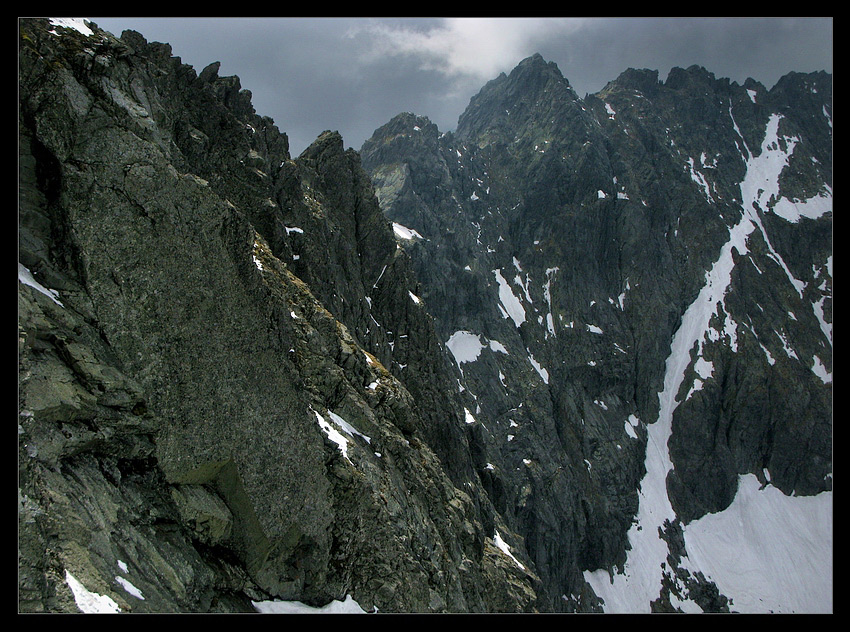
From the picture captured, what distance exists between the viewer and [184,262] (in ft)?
55.2

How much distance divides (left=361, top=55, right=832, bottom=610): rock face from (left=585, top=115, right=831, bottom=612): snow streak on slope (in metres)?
0.66

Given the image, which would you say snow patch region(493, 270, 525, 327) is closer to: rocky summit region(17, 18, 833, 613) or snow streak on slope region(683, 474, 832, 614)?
rocky summit region(17, 18, 833, 613)

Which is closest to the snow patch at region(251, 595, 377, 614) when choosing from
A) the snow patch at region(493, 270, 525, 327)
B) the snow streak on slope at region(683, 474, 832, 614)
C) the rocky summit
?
the rocky summit

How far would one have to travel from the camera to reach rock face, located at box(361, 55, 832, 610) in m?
84.2

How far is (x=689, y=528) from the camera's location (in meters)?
92.6

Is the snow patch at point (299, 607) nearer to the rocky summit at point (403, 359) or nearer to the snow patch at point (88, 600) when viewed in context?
the rocky summit at point (403, 359)

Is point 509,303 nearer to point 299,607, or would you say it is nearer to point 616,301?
point 616,301

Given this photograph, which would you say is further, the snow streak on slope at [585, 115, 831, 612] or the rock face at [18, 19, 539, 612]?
the snow streak on slope at [585, 115, 831, 612]

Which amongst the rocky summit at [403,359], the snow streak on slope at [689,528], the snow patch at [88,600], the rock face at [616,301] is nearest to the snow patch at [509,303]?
the rock face at [616,301]

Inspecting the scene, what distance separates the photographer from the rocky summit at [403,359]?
14906mm

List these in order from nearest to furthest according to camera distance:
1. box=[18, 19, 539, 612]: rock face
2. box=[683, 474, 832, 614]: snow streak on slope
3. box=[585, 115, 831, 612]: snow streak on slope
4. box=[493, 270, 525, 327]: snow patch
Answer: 1. box=[18, 19, 539, 612]: rock face
2. box=[585, 115, 831, 612]: snow streak on slope
3. box=[683, 474, 832, 614]: snow streak on slope
4. box=[493, 270, 525, 327]: snow patch

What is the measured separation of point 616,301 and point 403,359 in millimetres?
83526

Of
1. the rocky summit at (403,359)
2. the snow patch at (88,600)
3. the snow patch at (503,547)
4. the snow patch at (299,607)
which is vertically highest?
the rocky summit at (403,359)

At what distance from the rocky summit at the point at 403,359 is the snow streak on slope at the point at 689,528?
1.84 feet
